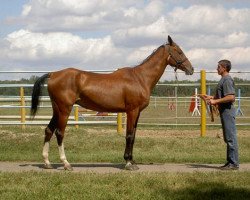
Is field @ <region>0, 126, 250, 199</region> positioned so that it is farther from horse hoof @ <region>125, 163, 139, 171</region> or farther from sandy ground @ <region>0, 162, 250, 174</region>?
horse hoof @ <region>125, 163, 139, 171</region>

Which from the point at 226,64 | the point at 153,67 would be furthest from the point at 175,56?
the point at 226,64

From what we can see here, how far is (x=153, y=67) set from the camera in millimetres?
10438

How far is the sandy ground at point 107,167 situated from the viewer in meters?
9.72

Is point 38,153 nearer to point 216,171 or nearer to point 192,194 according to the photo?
point 216,171

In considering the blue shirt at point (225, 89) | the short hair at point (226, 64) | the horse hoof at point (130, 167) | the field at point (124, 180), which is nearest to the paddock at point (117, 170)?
the field at point (124, 180)

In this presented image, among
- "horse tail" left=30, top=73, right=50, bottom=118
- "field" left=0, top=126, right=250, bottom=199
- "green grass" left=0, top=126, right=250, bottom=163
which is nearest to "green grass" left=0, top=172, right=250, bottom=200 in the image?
"field" left=0, top=126, right=250, bottom=199

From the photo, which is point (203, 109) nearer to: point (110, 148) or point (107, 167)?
point (110, 148)

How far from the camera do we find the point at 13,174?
887 centimetres

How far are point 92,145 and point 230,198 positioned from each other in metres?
7.01

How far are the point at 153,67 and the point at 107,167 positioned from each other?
90.9 inches

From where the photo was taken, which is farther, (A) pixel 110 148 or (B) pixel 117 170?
(A) pixel 110 148

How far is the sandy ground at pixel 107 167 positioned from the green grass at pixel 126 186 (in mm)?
720

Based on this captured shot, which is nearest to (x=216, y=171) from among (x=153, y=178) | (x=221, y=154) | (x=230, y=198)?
Result: (x=153, y=178)

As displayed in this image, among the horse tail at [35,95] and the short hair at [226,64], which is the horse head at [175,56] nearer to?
the short hair at [226,64]
